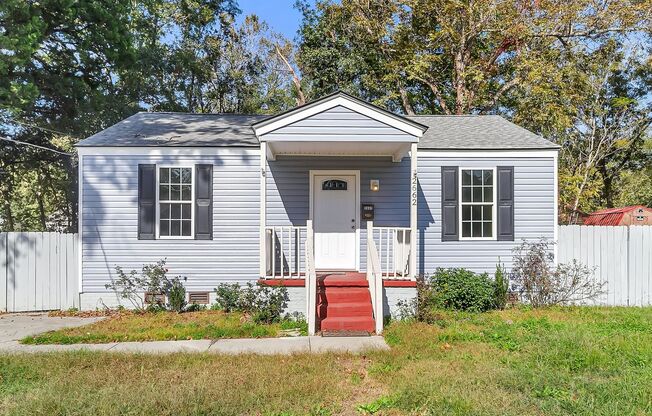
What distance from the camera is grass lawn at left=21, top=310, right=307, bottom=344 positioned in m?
6.39

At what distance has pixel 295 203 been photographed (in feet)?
29.3

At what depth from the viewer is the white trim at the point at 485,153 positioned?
28.9ft

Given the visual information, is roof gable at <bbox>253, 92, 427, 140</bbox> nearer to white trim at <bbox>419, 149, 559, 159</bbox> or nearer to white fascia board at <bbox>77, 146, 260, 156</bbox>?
white fascia board at <bbox>77, 146, 260, 156</bbox>

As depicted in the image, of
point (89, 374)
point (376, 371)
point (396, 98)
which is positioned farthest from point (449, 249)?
point (396, 98)

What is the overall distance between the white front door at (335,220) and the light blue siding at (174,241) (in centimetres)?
128

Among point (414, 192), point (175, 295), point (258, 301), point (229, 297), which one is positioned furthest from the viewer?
point (175, 295)

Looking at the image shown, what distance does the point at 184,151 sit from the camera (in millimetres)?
8633

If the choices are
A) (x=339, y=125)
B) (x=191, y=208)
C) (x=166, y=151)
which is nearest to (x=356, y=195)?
(x=339, y=125)

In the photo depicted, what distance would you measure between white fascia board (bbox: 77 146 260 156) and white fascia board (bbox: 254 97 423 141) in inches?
56.8

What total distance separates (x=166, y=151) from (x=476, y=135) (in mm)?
6641

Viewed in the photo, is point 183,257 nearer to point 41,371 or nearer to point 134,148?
point 134,148

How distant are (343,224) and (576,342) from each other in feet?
15.5

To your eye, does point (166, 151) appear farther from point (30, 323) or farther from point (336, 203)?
point (30, 323)

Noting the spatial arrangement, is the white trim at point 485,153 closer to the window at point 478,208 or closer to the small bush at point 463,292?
the window at point 478,208
